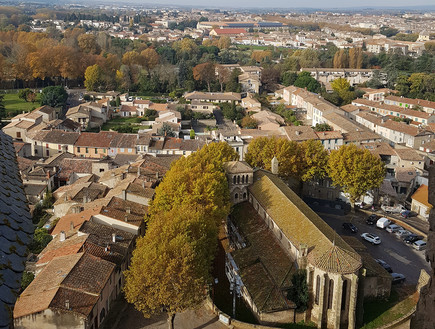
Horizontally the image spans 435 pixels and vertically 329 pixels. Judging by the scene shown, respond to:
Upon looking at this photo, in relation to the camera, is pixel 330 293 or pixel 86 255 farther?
pixel 86 255

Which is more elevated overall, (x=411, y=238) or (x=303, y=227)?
(x=303, y=227)

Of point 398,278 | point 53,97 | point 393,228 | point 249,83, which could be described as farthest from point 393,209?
point 249,83

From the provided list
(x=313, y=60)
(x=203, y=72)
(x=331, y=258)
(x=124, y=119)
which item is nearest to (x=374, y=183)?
(x=331, y=258)

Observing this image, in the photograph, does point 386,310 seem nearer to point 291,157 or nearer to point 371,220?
point 371,220

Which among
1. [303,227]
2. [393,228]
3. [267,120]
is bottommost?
[393,228]

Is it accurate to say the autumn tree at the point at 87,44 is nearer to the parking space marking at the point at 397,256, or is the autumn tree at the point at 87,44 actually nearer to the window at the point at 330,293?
the parking space marking at the point at 397,256

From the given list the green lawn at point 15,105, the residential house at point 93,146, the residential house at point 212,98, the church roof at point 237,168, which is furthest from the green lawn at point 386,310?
the green lawn at point 15,105
